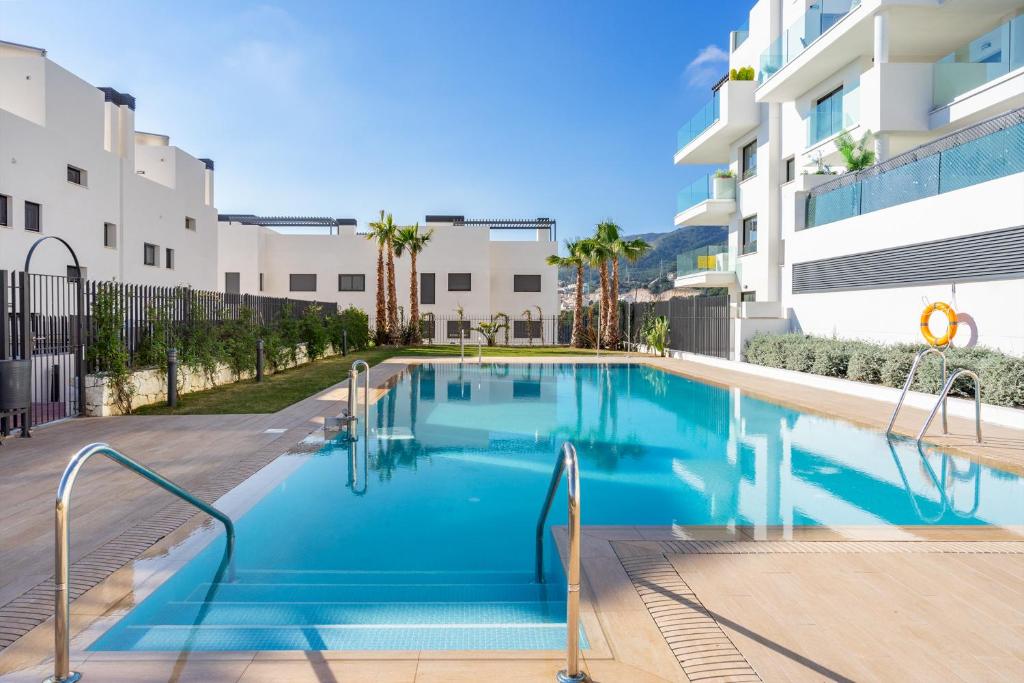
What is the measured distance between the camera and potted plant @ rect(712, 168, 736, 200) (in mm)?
23062

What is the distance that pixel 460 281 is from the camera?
3319 centimetres

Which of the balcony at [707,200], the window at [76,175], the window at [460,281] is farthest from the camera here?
the window at [460,281]

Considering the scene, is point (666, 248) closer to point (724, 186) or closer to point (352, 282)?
point (352, 282)

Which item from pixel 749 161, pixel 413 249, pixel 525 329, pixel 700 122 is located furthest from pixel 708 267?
pixel 413 249

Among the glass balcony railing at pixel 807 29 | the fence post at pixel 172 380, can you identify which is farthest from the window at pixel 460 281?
the fence post at pixel 172 380

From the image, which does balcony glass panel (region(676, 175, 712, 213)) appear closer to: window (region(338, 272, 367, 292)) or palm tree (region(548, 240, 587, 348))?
palm tree (region(548, 240, 587, 348))

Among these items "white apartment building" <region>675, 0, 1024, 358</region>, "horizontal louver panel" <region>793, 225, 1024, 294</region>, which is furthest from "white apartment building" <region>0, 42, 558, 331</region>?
"horizontal louver panel" <region>793, 225, 1024, 294</region>

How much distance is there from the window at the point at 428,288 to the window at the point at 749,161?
51.6 feet

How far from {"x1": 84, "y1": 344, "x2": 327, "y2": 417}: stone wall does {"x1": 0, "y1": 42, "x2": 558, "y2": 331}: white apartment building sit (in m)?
8.03

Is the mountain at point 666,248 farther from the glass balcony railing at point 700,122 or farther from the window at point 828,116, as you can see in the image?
the window at point 828,116

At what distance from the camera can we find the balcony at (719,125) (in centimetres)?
2139

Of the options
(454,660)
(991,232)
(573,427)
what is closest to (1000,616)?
(454,660)

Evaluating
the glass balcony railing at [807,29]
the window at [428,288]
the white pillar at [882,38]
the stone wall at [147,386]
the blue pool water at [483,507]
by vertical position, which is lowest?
the blue pool water at [483,507]

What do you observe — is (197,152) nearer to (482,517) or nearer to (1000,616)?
(482,517)
